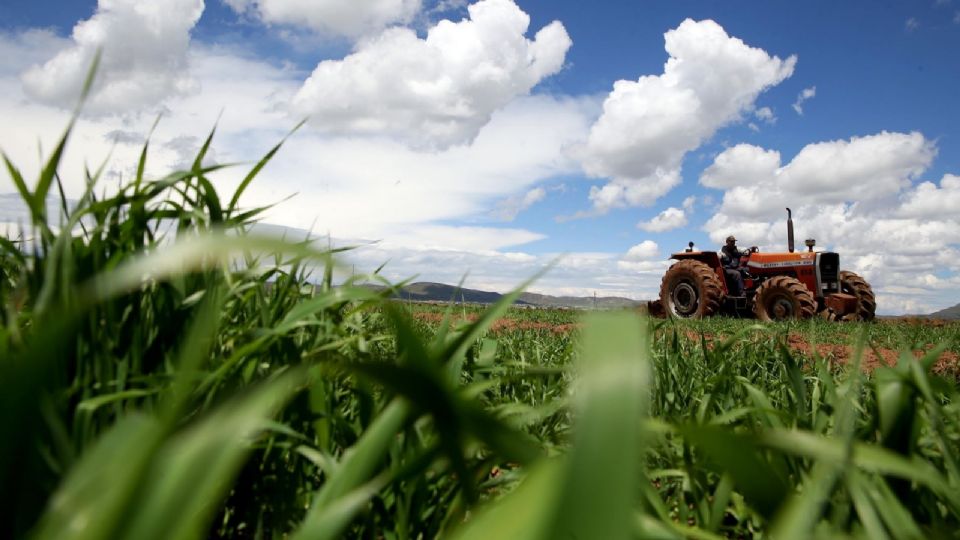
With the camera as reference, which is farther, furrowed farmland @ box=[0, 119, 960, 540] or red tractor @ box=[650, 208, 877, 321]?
red tractor @ box=[650, 208, 877, 321]

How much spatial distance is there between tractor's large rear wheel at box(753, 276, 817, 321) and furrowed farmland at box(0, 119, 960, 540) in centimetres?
1234

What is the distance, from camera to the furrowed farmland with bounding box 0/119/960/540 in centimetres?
46

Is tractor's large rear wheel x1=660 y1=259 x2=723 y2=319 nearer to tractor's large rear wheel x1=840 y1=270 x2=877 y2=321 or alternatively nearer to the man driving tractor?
the man driving tractor

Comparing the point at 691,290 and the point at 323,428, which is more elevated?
the point at 691,290

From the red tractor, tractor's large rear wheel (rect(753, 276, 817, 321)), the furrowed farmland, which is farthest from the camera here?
the red tractor

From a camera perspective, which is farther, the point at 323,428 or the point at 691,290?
the point at 691,290

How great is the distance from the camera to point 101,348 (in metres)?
1.11

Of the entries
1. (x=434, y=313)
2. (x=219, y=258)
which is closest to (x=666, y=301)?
(x=434, y=313)

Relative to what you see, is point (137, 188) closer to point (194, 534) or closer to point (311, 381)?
point (311, 381)

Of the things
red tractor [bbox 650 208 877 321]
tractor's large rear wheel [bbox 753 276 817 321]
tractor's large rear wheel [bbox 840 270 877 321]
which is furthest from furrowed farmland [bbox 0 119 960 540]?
tractor's large rear wheel [bbox 840 270 877 321]

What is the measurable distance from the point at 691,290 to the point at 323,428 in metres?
15.2

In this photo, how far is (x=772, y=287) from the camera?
1373 centimetres

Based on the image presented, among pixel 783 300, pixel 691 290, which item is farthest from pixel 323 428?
pixel 691 290

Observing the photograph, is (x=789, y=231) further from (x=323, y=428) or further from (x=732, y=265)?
(x=323, y=428)
